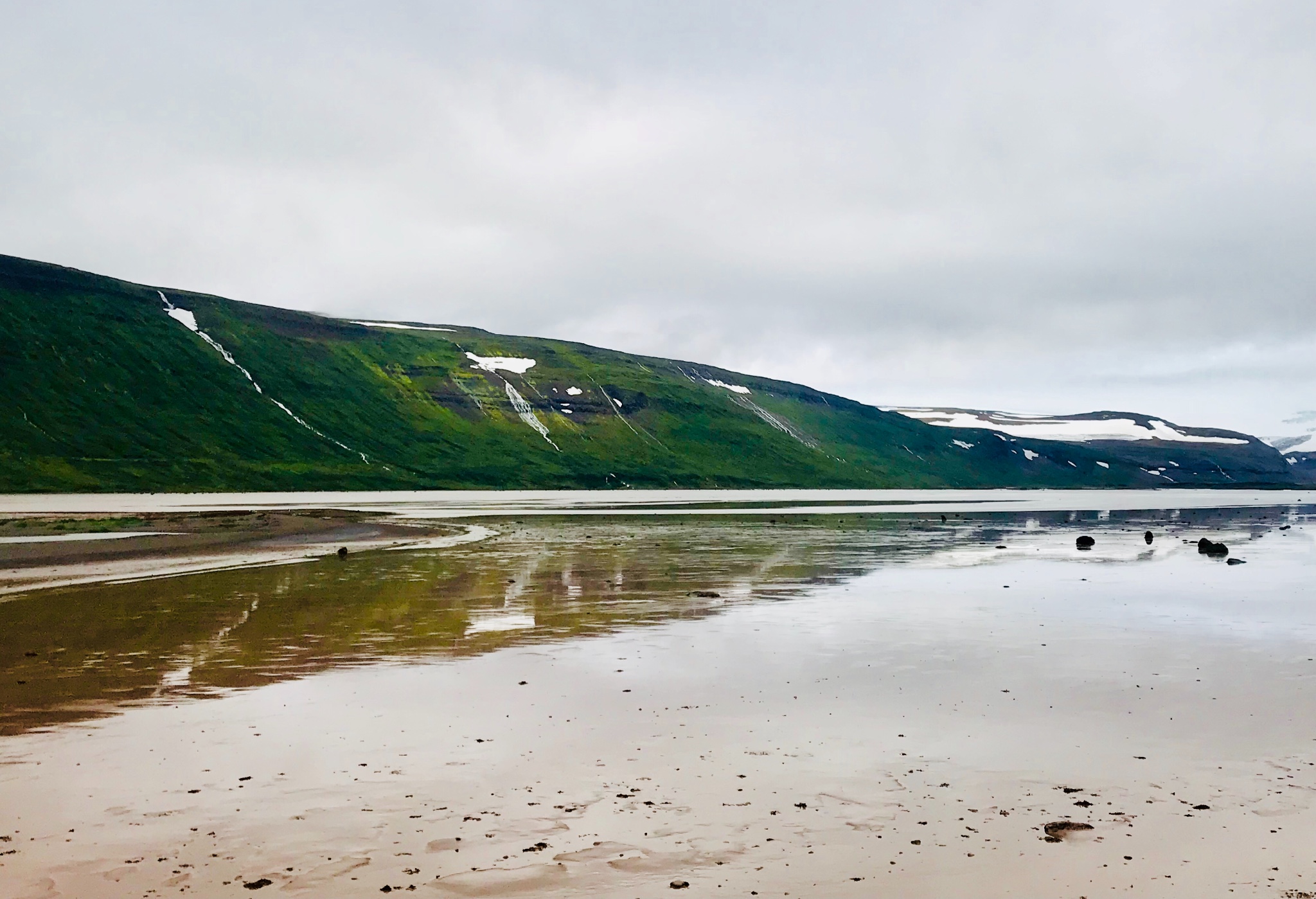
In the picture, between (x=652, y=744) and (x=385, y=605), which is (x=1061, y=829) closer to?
(x=652, y=744)

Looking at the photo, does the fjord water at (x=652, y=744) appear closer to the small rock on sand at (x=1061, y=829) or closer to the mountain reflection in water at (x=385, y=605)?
the small rock on sand at (x=1061, y=829)

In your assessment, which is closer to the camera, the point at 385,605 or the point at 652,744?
the point at 652,744

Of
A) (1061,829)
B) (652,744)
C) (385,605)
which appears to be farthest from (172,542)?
(1061,829)

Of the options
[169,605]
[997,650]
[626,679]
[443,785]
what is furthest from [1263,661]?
[169,605]

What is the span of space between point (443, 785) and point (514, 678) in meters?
7.12

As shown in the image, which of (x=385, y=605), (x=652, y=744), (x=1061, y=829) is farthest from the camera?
(x=385, y=605)

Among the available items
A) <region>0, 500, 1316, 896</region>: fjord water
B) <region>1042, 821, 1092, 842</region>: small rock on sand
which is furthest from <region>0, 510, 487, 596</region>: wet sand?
<region>1042, 821, 1092, 842</region>: small rock on sand

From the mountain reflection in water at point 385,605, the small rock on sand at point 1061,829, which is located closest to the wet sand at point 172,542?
the mountain reflection in water at point 385,605

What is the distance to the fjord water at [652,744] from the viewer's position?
33.2 ft

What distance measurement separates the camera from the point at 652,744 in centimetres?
1486

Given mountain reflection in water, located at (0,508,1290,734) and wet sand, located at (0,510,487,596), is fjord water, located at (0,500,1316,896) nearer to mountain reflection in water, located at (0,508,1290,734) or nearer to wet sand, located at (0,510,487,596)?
mountain reflection in water, located at (0,508,1290,734)

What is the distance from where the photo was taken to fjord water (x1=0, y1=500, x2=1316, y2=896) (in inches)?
399

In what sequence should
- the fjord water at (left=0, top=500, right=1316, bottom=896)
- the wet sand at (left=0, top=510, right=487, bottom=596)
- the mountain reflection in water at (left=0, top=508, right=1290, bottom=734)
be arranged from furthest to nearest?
the wet sand at (left=0, top=510, right=487, bottom=596) → the mountain reflection in water at (left=0, top=508, right=1290, bottom=734) → the fjord water at (left=0, top=500, right=1316, bottom=896)

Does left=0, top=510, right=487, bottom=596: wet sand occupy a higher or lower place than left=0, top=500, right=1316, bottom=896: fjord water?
lower
